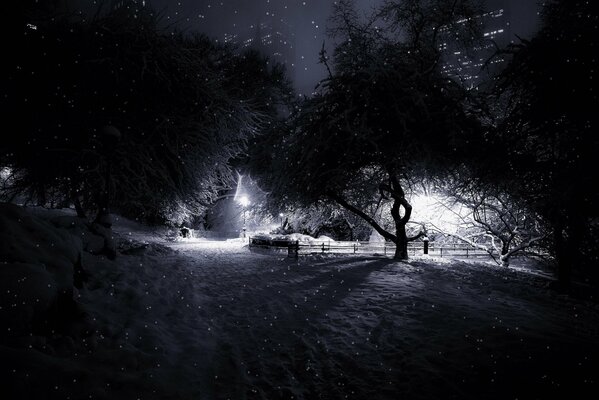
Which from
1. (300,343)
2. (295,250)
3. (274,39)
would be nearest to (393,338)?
(300,343)

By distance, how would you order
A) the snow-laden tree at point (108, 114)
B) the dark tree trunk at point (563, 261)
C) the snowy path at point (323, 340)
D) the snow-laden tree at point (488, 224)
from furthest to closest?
the snow-laden tree at point (488, 224)
the snow-laden tree at point (108, 114)
the dark tree trunk at point (563, 261)
the snowy path at point (323, 340)

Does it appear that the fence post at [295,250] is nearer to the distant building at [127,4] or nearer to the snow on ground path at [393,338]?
the snow on ground path at [393,338]

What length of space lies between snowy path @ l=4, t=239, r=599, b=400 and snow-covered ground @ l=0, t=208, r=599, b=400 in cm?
2

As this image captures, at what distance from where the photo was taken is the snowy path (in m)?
4.10

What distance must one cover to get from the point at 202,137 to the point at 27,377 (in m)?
12.3

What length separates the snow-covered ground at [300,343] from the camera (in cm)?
381

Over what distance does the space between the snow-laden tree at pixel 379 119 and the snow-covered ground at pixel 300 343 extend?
599 cm

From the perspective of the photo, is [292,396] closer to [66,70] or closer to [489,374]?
[489,374]

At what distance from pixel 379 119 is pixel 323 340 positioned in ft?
34.6

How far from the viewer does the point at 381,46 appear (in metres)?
Result: 15.6

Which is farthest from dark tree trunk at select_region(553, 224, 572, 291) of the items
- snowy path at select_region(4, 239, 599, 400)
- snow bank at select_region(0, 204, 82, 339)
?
snow bank at select_region(0, 204, 82, 339)

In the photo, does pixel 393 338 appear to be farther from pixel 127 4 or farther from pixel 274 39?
pixel 274 39

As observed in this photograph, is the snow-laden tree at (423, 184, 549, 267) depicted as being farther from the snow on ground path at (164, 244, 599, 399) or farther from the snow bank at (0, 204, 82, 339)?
the snow bank at (0, 204, 82, 339)

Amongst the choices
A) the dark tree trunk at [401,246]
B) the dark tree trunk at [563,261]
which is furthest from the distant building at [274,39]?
the dark tree trunk at [563,261]
